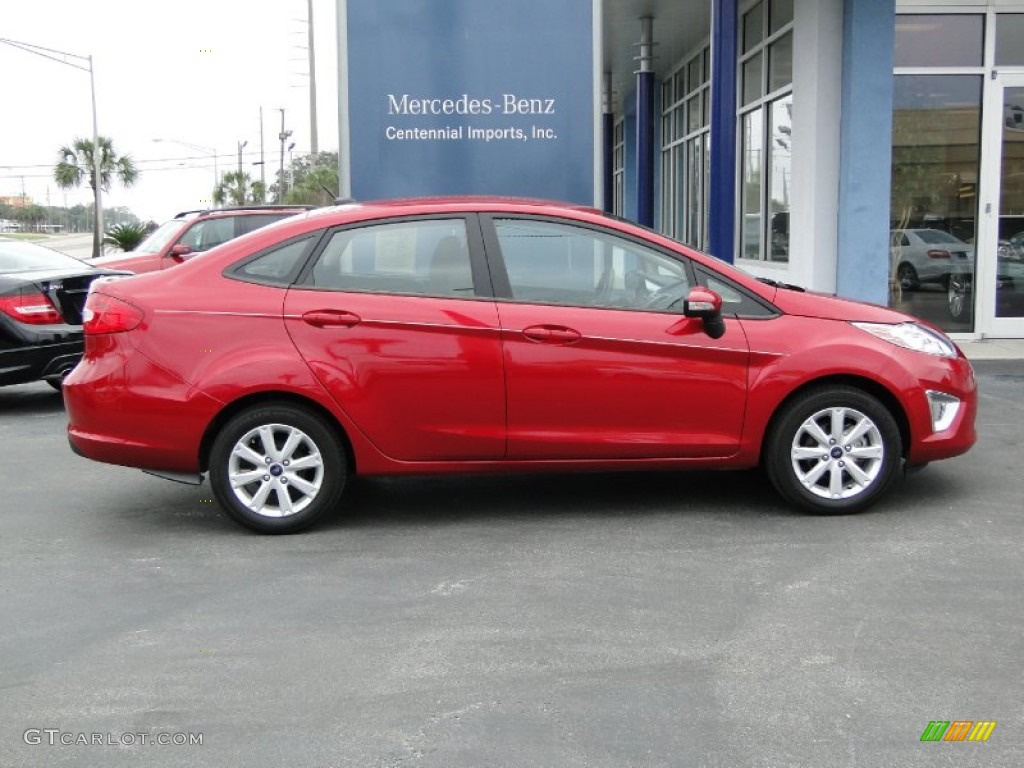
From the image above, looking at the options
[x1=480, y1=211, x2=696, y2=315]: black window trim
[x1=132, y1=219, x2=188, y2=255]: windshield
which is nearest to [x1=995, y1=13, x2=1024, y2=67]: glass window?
[x1=480, y1=211, x2=696, y2=315]: black window trim

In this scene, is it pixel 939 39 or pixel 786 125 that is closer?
pixel 939 39

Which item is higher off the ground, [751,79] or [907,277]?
[751,79]

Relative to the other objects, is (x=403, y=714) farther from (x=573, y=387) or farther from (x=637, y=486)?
(x=637, y=486)

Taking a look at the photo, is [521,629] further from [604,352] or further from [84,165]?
[84,165]

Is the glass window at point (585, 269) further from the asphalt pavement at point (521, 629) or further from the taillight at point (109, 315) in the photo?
the taillight at point (109, 315)

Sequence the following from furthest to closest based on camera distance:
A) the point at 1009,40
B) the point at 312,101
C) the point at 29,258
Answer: the point at 312,101 < the point at 1009,40 < the point at 29,258

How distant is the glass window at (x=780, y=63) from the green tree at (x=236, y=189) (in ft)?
242

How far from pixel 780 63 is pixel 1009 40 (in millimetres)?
2623

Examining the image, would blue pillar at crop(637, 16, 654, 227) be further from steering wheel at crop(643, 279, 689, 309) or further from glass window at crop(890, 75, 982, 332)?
steering wheel at crop(643, 279, 689, 309)

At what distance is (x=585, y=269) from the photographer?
5.88m

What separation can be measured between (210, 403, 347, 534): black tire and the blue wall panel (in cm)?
374

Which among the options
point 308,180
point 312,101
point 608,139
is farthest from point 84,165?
point 608,139

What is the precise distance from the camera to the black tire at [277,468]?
566 cm

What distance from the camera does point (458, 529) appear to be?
5.92m
